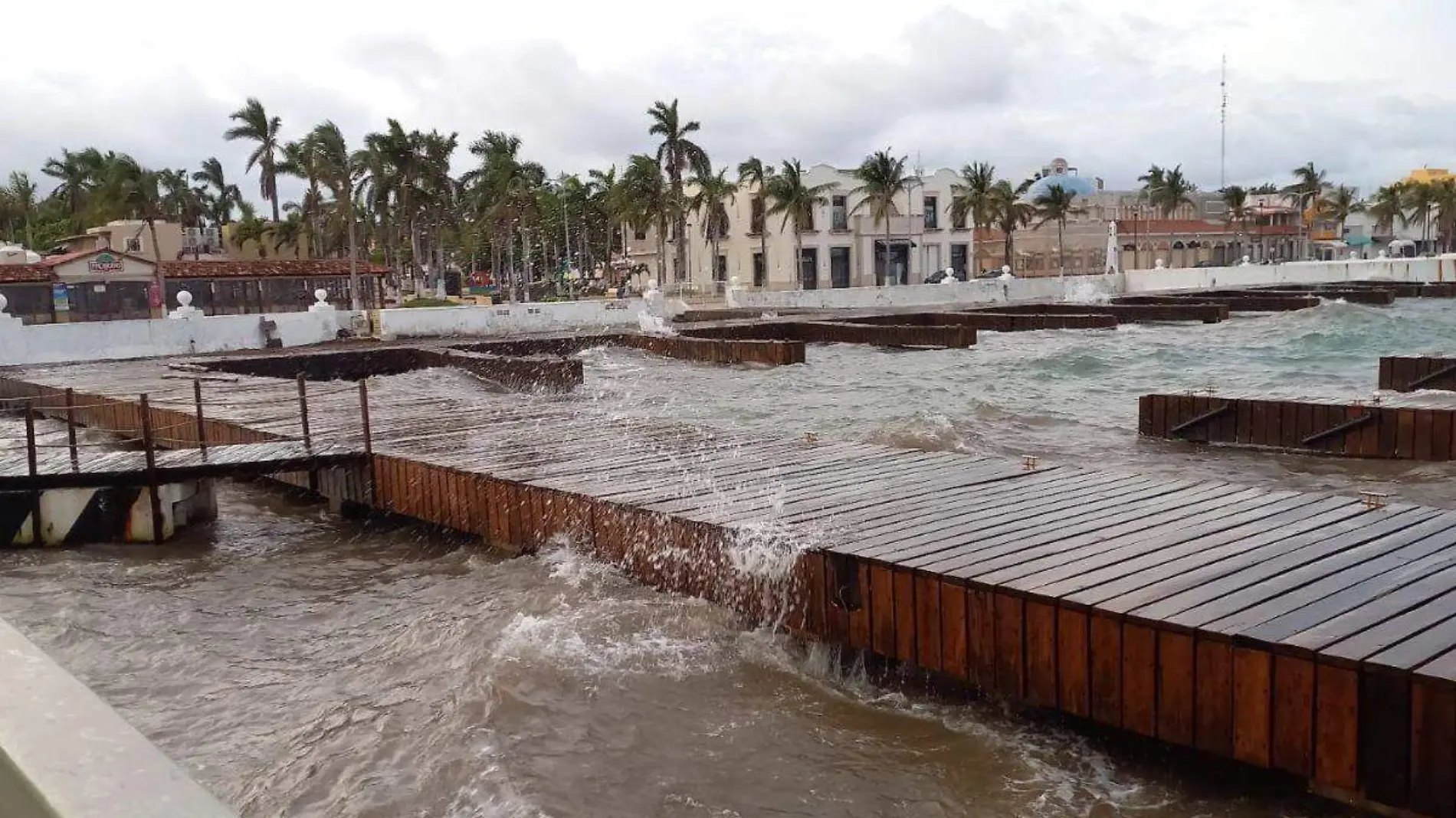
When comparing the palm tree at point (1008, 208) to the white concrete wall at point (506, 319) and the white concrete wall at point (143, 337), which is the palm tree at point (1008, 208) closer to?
the white concrete wall at point (506, 319)

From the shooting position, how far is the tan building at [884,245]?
228 ft

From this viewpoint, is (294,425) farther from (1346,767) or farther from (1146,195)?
(1146,195)

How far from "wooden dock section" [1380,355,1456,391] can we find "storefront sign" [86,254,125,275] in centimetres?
3725

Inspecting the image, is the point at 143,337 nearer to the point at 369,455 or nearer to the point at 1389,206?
the point at 369,455

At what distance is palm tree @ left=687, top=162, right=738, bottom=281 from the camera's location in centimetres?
6347

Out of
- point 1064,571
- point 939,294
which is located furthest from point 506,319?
point 1064,571

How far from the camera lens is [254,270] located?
4184cm

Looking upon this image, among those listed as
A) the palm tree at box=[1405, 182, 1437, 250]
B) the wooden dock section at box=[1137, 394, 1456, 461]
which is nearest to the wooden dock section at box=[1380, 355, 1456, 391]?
the wooden dock section at box=[1137, 394, 1456, 461]

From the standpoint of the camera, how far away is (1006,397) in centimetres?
2380

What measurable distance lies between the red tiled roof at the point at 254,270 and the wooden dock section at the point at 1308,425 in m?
33.9

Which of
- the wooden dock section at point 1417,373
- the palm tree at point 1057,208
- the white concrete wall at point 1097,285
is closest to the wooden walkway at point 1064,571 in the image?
the wooden dock section at point 1417,373

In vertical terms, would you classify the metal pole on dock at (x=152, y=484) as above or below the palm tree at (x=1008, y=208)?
below

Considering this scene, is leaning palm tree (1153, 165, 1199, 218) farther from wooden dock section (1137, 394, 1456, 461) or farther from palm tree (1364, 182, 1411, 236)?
wooden dock section (1137, 394, 1456, 461)

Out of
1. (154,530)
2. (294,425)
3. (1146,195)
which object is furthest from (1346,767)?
(1146,195)
